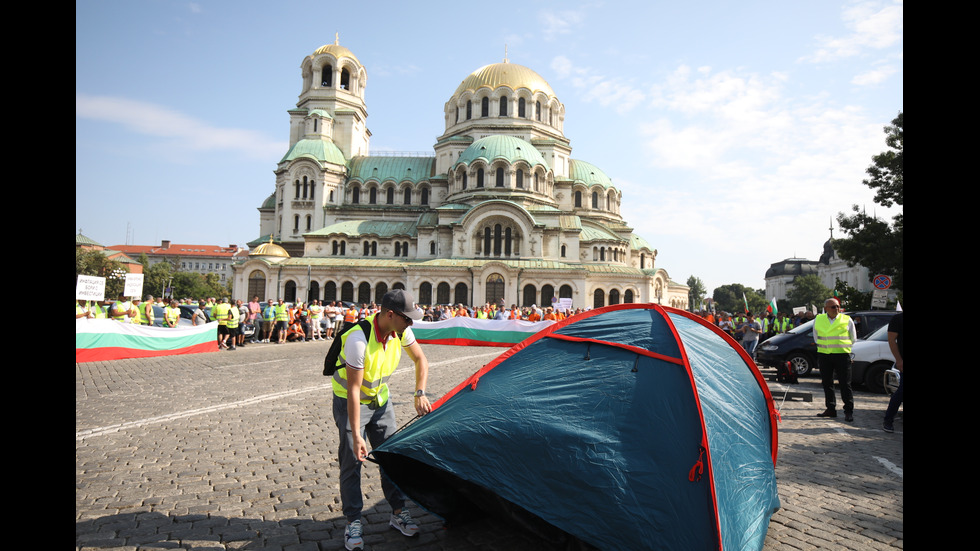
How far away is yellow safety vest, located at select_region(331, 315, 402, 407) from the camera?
3768 millimetres

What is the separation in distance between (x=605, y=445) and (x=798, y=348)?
10760 mm

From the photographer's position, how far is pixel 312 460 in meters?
5.48

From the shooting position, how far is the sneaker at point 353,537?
3.62m

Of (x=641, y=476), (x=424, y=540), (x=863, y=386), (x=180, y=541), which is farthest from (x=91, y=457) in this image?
(x=863, y=386)

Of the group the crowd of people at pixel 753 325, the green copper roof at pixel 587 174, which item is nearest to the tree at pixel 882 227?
the crowd of people at pixel 753 325

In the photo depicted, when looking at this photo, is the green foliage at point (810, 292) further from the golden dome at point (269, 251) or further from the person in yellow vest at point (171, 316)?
the person in yellow vest at point (171, 316)

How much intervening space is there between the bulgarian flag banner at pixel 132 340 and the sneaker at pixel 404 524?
11770 millimetres

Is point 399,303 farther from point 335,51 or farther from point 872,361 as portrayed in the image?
point 335,51

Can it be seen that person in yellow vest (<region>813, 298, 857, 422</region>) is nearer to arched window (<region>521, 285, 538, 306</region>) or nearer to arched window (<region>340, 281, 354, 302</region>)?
arched window (<region>521, 285, 538, 306</region>)

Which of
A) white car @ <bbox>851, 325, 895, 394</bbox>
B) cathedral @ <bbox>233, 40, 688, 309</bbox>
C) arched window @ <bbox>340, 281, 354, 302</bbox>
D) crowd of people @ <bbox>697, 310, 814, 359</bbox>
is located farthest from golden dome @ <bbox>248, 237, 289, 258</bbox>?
white car @ <bbox>851, 325, 895, 394</bbox>

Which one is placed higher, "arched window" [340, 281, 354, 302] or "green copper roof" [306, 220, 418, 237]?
"green copper roof" [306, 220, 418, 237]

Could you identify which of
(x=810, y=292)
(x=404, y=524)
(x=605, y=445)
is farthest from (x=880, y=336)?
(x=810, y=292)

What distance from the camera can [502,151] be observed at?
152 feet

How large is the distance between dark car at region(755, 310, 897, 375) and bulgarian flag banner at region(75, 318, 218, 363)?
15.1 meters
